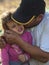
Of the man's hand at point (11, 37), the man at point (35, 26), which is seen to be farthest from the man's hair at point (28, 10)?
the man's hand at point (11, 37)

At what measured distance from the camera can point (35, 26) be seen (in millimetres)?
3162

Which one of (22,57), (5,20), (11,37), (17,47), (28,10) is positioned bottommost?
(22,57)

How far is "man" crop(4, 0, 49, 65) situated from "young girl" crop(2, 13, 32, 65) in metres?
0.06

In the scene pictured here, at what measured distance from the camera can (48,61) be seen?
3.24 meters

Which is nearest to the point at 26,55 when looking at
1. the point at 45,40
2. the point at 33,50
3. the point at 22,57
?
the point at 22,57

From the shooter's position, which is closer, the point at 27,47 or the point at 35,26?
the point at 27,47

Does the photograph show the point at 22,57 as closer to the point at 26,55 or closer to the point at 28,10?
the point at 26,55

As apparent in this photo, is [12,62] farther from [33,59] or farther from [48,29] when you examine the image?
[48,29]

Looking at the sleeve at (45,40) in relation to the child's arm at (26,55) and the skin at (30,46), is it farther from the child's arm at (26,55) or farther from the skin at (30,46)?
the child's arm at (26,55)

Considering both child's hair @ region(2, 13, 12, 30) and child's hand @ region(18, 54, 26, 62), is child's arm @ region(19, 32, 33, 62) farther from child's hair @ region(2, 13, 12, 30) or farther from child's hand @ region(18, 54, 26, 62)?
child's hair @ region(2, 13, 12, 30)

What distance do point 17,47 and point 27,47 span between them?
18 centimetres

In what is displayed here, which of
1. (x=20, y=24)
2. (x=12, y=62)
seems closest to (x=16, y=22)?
(x=20, y=24)

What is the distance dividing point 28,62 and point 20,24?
18.4 inches

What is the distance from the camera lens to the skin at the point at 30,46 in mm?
3005
